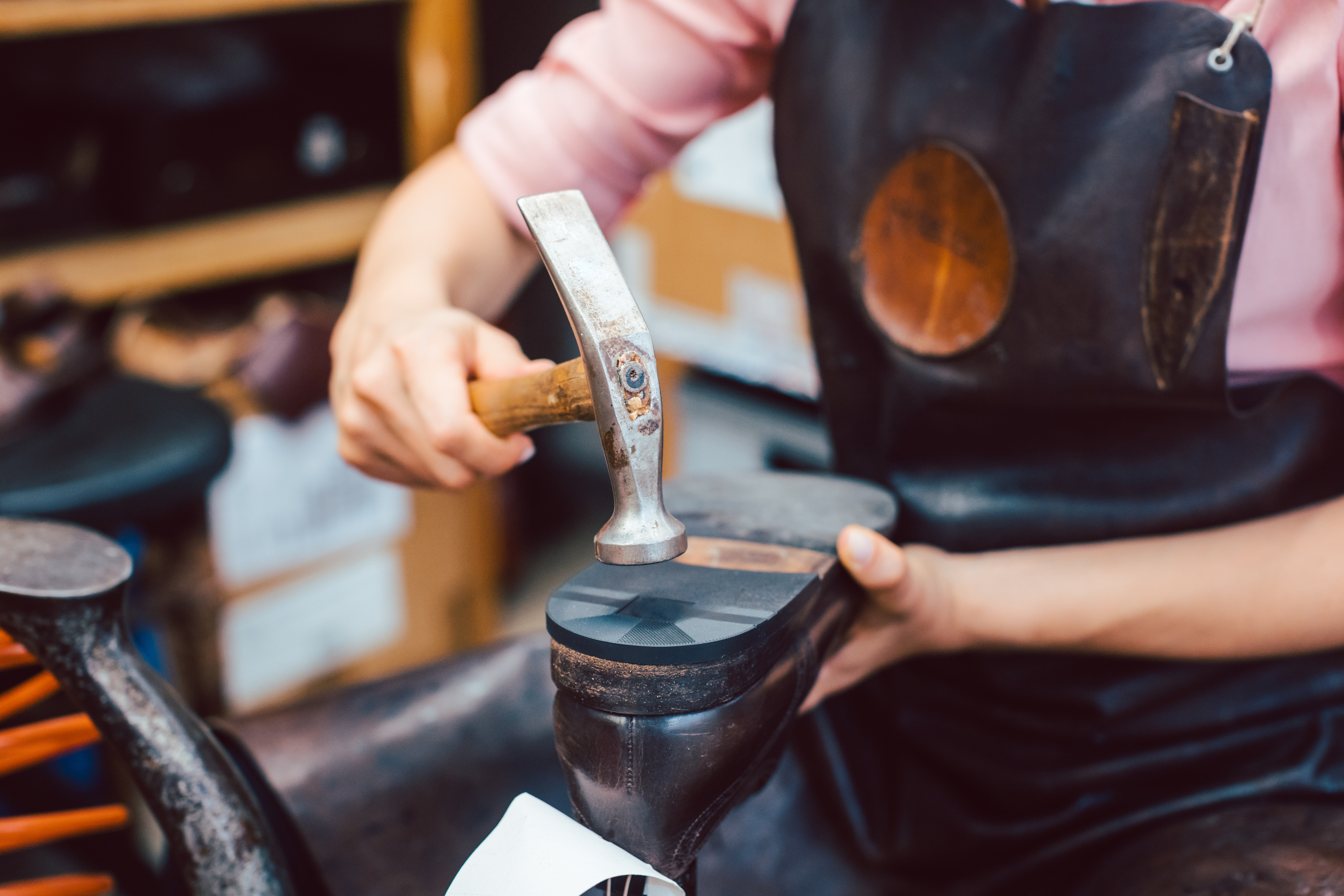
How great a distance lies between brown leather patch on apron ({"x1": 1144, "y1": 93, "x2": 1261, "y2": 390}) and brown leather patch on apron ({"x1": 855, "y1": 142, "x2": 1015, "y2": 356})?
0.09 m

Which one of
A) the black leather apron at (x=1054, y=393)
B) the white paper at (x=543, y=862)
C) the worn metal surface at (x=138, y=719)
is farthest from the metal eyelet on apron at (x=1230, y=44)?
the worn metal surface at (x=138, y=719)

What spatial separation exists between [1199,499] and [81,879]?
700mm

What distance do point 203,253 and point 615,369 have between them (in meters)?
1.38

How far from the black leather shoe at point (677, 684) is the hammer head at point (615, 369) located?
1.4 inches

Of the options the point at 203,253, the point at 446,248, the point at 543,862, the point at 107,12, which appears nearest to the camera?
the point at 543,862

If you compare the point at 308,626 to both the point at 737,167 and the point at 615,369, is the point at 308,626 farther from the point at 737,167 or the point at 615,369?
the point at 615,369

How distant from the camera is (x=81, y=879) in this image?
604 millimetres

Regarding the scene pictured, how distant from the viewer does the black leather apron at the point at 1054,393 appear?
611 mm

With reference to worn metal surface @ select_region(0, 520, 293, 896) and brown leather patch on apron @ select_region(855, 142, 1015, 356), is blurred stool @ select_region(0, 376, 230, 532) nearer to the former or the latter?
worn metal surface @ select_region(0, 520, 293, 896)

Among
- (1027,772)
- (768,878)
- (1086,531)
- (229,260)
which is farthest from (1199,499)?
(229,260)

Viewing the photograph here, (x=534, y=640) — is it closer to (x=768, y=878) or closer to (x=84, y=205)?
(x=768, y=878)

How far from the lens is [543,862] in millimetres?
468

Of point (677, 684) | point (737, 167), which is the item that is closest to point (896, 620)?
point (677, 684)

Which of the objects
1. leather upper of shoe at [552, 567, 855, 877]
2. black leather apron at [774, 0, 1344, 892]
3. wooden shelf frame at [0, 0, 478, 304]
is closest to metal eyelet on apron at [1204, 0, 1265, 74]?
black leather apron at [774, 0, 1344, 892]
